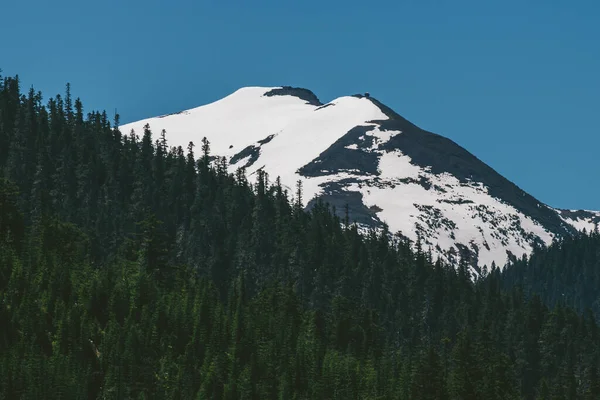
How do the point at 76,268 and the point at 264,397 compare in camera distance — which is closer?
the point at 264,397

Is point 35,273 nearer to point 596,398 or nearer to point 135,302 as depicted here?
point 135,302

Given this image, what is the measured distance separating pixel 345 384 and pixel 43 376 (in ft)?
140

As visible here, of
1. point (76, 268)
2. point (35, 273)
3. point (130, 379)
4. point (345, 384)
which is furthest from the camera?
point (76, 268)

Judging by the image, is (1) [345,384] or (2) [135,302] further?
(2) [135,302]

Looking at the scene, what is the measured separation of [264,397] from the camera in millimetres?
154000

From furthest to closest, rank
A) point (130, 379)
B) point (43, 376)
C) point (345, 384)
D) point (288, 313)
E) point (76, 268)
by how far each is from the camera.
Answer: point (288, 313) < point (76, 268) < point (345, 384) < point (130, 379) < point (43, 376)

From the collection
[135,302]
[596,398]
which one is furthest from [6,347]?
[596,398]

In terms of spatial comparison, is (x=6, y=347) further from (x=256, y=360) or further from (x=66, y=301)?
(x=256, y=360)

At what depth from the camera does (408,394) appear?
160 metres

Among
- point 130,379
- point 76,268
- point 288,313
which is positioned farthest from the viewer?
point 288,313

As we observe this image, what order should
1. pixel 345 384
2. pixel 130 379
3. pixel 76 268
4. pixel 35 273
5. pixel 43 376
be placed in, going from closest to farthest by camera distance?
pixel 43 376 < pixel 130 379 < pixel 345 384 < pixel 35 273 < pixel 76 268

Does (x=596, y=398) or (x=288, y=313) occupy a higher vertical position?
(x=288, y=313)

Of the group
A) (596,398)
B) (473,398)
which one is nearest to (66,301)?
(473,398)

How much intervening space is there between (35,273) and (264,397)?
41.0 metres
